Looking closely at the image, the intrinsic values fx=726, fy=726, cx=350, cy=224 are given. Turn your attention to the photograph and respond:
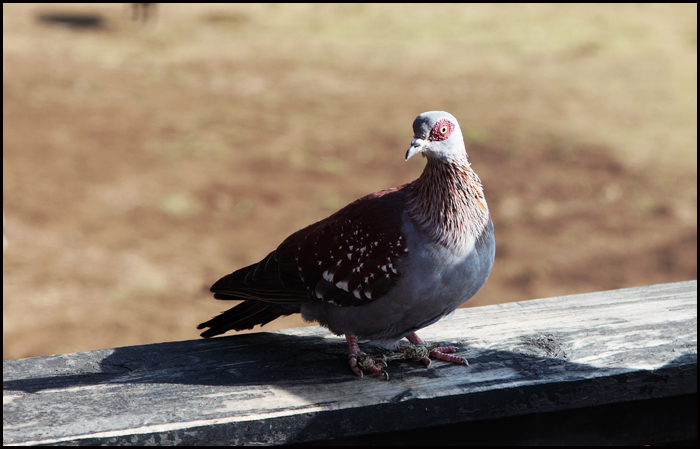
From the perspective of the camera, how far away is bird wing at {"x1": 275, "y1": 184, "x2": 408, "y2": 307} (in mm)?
2240

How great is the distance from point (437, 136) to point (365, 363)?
70cm

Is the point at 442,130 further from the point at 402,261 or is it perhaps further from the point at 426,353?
the point at 426,353

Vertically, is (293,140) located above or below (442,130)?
above

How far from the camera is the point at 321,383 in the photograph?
205cm

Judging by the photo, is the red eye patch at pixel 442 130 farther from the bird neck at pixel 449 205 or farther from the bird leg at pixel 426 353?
the bird leg at pixel 426 353

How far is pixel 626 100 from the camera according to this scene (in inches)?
432

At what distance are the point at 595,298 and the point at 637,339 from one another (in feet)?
1.16

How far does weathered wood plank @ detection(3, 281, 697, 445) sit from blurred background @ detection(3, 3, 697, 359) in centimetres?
338

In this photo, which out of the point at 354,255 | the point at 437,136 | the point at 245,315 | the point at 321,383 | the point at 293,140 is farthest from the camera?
the point at 293,140

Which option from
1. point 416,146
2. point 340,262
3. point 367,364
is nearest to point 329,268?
point 340,262

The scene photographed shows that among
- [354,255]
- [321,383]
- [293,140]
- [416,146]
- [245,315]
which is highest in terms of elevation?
[293,140]

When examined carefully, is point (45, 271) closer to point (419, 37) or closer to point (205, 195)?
point (205, 195)

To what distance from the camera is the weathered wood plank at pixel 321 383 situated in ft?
5.91

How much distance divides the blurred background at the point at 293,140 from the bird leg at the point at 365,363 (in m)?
3.47
